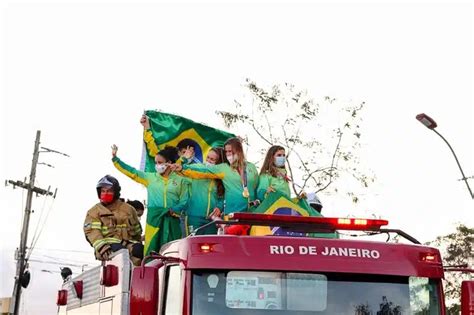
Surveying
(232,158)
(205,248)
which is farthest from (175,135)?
(205,248)

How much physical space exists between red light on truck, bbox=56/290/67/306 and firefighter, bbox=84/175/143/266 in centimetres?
153

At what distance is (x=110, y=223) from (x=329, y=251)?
3.52m

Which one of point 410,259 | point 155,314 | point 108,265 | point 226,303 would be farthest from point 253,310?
point 108,265

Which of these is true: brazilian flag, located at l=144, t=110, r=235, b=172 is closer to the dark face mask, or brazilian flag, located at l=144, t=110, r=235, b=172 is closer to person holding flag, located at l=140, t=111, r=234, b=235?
person holding flag, located at l=140, t=111, r=234, b=235

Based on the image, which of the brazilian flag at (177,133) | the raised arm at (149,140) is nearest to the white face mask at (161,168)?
the brazilian flag at (177,133)

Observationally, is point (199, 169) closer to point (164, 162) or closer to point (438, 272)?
point (164, 162)

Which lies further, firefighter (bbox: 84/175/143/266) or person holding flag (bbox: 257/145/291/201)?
person holding flag (bbox: 257/145/291/201)

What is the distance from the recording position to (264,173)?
10.1 meters

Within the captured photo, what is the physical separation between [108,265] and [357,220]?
7.56 feet

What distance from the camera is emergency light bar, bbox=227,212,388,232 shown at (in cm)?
759

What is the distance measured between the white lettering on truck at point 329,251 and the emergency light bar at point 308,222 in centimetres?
56

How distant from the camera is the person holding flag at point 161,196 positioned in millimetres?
9664

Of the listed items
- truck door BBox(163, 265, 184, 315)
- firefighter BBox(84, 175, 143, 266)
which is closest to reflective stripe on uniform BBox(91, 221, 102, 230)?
firefighter BBox(84, 175, 143, 266)

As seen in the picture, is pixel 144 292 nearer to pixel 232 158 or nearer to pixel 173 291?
pixel 173 291
